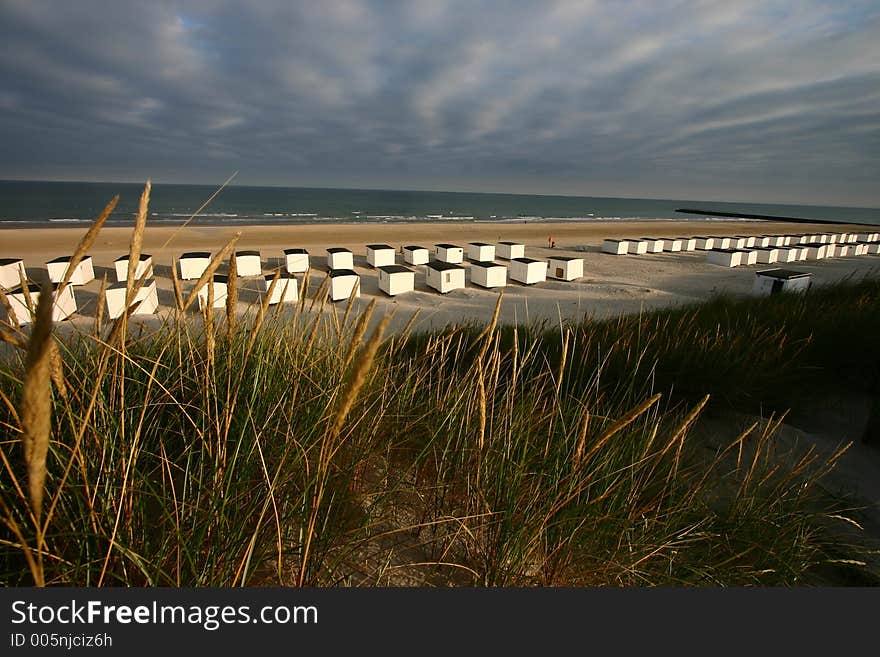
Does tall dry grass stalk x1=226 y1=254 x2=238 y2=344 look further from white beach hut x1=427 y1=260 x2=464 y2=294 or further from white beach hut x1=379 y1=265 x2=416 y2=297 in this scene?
white beach hut x1=427 y1=260 x2=464 y2=294

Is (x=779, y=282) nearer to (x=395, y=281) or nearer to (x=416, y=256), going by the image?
(x=395, y=281)

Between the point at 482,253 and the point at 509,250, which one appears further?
the point at 509,250

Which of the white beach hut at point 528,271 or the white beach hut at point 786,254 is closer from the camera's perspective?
the white beach hut at point 528,271

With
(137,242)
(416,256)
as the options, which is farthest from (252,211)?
(137,242)

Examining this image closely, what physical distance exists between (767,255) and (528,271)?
16930 mm

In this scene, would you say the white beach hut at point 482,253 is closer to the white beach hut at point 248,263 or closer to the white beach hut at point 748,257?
the white beach hut at point 248,263

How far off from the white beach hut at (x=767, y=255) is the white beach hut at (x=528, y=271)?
15548 millimetres

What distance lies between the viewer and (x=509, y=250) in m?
22.3

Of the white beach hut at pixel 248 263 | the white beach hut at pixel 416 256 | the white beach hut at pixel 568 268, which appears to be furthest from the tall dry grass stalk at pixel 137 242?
the white beach hut at pixel 416 256

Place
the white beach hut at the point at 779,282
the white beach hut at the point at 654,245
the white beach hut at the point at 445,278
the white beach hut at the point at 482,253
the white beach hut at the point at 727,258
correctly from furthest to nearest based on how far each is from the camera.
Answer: the white beach hut at the point at 654,245 → the white beach hut at the point at 727,258 → the white beach hut at the point at 482,253 → the white beach hut at the point at 445,278 → the white beach hut at the point at 779,282

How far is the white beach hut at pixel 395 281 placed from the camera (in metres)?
13.9

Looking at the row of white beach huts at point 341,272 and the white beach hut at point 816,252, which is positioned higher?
the white beach hut at point 816,252

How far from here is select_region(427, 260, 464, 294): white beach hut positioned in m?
14.9

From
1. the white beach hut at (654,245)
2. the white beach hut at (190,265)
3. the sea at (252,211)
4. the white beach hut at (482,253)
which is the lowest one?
the white beach hut at (190,265)
